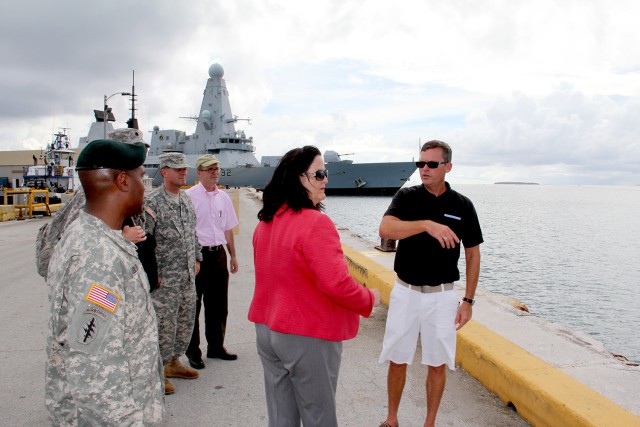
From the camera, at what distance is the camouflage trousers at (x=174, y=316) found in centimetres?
364

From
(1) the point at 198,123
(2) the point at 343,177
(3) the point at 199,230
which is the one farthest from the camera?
(2) the point at 343,177

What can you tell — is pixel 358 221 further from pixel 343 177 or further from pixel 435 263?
pixel 435 263

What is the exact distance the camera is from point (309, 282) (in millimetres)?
2117

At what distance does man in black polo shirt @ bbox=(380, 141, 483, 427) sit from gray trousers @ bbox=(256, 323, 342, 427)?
3.69ft

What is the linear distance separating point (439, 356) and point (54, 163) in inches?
1323

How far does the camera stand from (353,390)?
3744 millimetres

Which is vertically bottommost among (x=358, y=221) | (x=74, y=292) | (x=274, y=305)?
(x=358, y=221)

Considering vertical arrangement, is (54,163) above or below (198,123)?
below

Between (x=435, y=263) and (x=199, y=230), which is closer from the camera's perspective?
(x=435, y=263)

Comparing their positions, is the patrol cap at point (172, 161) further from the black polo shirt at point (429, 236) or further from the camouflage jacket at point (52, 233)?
the black polo shirt at point (429, 236)

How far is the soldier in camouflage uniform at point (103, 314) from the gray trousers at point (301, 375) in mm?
558

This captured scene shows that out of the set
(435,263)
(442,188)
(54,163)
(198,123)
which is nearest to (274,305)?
(435,263)

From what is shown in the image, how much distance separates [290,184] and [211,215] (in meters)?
2.44

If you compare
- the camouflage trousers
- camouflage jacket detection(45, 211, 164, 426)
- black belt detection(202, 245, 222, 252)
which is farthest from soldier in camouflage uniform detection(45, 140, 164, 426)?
black belt detection(202, 245, 222, 252)
